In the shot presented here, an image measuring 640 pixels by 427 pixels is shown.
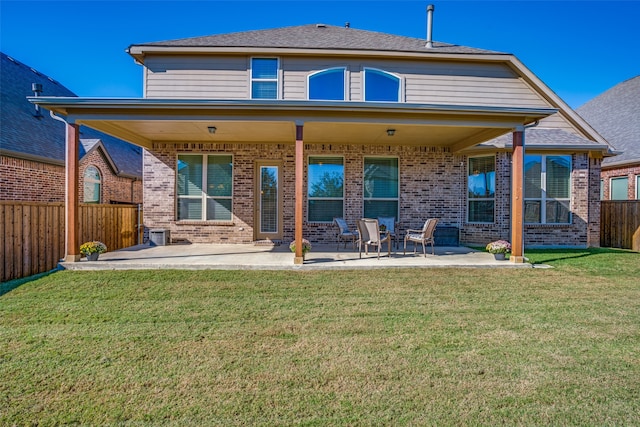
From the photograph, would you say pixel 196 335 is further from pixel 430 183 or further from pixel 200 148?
pixel 430 183

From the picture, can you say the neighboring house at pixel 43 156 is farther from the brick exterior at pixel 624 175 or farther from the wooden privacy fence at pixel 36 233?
the brick exterior at pixel 624 175

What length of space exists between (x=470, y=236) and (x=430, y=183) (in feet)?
6.49

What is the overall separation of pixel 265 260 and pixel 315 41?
705cm

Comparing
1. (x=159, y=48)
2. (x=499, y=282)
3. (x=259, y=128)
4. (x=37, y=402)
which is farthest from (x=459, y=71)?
(x=37, y=402)

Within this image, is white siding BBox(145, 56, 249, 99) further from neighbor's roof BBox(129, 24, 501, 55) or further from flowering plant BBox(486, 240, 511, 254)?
flowering plant BBox(486, 240, 511, 254)

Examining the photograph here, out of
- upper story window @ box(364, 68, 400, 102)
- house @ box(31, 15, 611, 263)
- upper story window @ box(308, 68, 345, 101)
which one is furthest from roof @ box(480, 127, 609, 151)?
upper story window @ box(308, 68, 345, 101)

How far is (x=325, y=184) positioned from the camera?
10.0 m

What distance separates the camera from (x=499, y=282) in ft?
18.7

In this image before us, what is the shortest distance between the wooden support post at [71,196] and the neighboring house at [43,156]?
176 inches

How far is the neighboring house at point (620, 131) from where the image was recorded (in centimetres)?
1192

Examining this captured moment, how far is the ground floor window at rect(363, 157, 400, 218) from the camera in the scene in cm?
1006

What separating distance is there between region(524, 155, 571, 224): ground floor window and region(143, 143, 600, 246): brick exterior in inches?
7.7

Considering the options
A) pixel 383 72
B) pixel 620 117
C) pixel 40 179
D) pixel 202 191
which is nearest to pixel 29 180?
pixel 40 179

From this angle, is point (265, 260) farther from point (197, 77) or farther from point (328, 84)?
point (197, 77)
